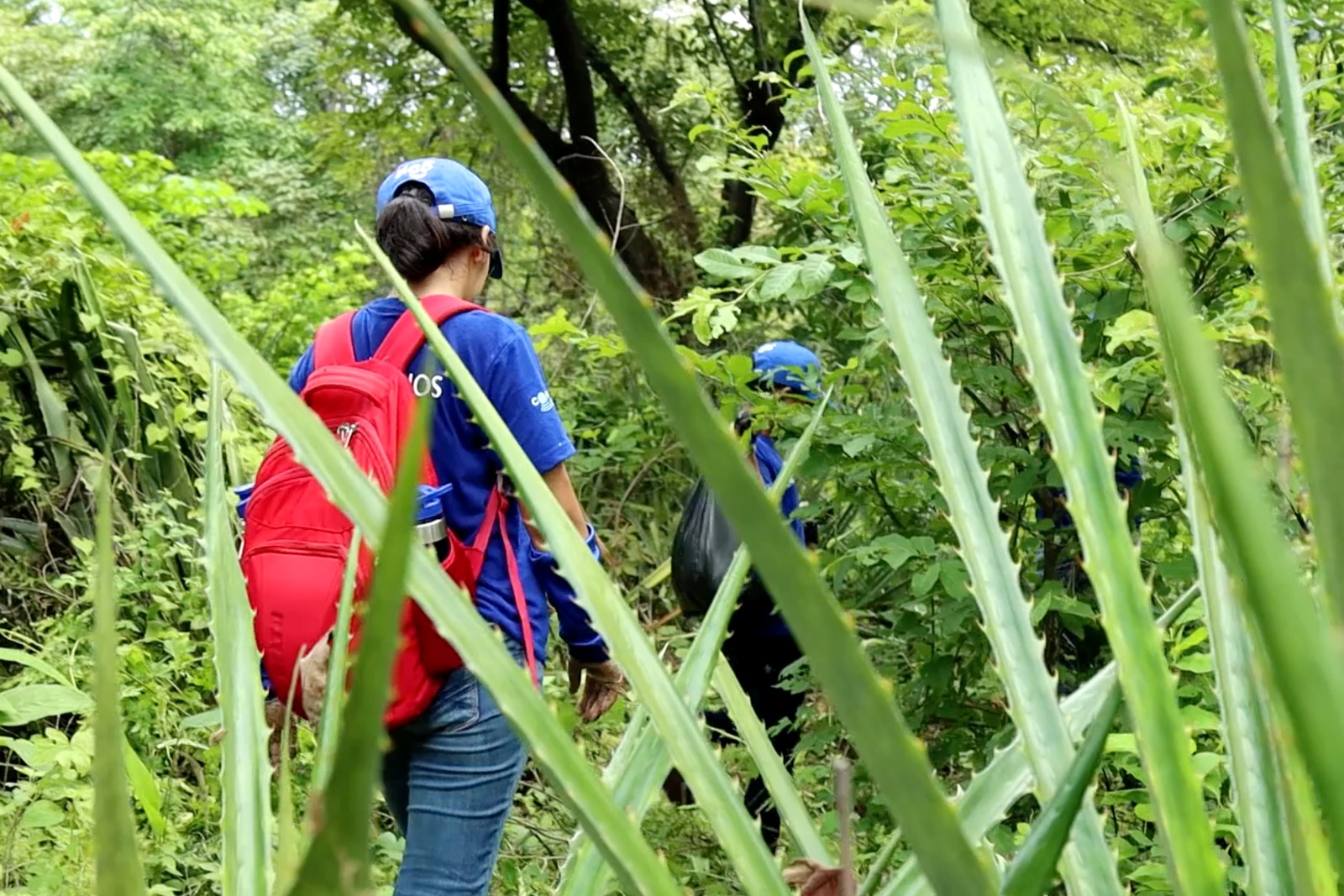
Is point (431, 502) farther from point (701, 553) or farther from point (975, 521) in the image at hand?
point (701, 553)

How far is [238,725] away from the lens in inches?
20.7

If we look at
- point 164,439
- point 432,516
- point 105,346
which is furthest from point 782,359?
point 105,346

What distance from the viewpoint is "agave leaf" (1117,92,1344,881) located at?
21cm

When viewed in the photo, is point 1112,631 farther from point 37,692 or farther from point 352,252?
point 352,252

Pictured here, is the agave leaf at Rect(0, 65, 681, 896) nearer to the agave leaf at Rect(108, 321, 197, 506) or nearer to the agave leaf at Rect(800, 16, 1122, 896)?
the agave leaf at Rect(800, 16, 1122, 896)

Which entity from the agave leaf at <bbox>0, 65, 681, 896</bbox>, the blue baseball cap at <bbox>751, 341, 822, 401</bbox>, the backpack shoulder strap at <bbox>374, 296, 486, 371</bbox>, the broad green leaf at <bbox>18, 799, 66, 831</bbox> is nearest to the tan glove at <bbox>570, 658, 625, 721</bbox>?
the backpack shoulder strap at <bbox>374, 296, 486, 371</bbox>

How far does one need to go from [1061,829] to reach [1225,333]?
45.5 inches

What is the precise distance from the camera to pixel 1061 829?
1.03ft

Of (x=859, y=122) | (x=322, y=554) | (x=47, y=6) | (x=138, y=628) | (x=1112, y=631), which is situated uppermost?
(x=47, y=6)

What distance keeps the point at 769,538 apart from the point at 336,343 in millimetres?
1329

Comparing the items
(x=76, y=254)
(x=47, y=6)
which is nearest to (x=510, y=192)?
(x=76, y=254)

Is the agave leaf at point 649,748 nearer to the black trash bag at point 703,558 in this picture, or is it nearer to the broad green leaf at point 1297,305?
the broad green leaf at point 1297,305

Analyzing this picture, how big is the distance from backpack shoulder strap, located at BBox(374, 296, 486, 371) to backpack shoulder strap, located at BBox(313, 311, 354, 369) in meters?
0.05

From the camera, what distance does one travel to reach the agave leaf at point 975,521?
43cm
